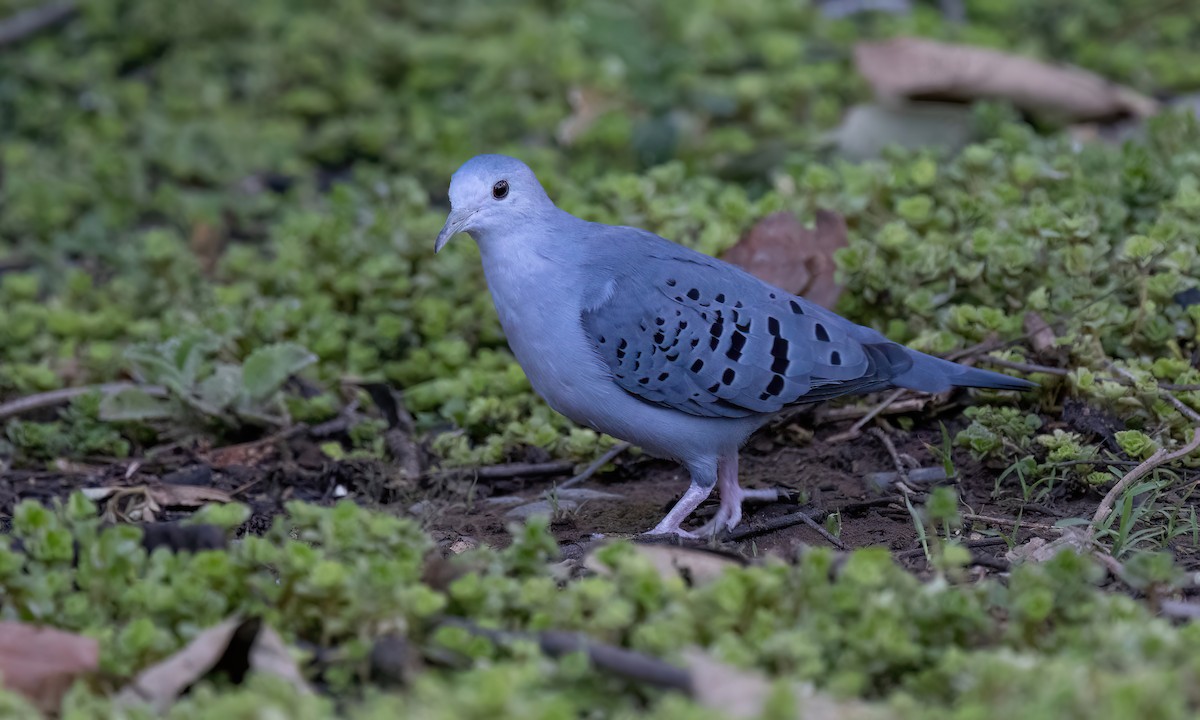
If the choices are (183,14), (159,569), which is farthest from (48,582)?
(183,14)

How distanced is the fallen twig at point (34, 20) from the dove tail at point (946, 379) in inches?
251

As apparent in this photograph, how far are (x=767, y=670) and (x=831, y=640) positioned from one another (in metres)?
0.14

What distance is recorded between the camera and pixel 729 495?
4.56 metres

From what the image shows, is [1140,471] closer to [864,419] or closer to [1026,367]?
[1026,367]

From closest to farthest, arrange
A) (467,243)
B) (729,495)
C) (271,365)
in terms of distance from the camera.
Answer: (729,495)
(271,365)
(467,243)

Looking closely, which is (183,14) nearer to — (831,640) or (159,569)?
(159,569)

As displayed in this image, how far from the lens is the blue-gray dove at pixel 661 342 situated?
435 cm

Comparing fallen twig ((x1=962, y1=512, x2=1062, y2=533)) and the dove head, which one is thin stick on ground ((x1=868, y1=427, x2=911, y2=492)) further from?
the dove head

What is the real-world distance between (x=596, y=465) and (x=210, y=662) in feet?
6.81

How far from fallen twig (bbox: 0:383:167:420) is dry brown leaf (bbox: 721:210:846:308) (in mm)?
2143

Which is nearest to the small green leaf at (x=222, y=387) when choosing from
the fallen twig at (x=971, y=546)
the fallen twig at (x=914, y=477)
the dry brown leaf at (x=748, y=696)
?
the fallen twig at (x=914, y=477)

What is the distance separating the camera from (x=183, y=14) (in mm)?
8664

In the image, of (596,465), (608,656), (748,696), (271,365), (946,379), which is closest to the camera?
(748,696)

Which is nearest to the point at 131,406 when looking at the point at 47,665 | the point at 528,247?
the point at 528,247
